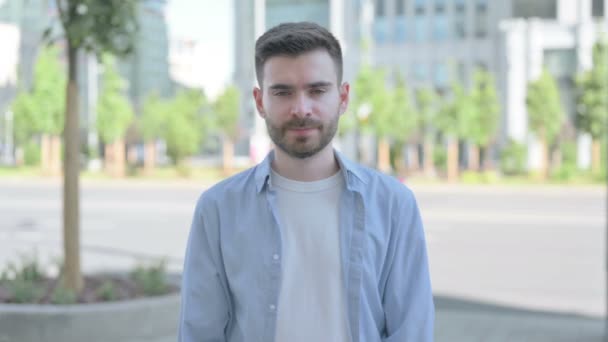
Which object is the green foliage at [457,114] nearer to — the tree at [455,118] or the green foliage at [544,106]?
the tree at [455,118]

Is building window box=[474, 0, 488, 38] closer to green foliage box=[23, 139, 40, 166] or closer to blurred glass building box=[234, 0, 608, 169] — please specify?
blurred glass building box=[234, 0, 608, 169]

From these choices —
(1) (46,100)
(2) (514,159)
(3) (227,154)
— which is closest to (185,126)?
(3) (227,154)

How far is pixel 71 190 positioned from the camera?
6.81 m

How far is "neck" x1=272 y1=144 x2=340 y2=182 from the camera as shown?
7.01 ft

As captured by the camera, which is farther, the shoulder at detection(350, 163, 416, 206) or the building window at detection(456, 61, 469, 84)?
the building window at detection(456, 61, 469, 84)

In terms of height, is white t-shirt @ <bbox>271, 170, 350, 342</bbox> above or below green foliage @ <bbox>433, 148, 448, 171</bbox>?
above

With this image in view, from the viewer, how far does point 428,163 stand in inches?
1682

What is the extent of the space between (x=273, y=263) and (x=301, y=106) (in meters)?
0.43

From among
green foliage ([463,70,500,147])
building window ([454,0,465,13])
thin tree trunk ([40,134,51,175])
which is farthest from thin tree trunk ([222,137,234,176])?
building window ([454,0,465,13])

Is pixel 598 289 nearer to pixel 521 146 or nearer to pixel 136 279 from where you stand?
pixel 136 279

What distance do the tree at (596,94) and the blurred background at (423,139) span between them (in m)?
0.08

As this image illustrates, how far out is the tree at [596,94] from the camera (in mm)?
35438

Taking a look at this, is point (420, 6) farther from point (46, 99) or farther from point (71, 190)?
point (71, 190)

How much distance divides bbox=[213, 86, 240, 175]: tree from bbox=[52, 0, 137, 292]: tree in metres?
33.4
